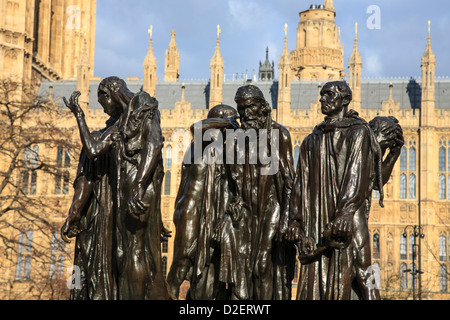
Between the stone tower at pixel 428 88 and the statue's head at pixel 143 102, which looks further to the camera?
the stone tower at pixel 428 88

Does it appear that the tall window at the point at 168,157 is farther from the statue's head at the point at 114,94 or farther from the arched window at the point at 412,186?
the statue's head at the point at 114,94

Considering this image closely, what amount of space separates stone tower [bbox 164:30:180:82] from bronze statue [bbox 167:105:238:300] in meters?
41.2

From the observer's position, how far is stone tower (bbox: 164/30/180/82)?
166ft

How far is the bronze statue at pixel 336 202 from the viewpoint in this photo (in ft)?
24.4

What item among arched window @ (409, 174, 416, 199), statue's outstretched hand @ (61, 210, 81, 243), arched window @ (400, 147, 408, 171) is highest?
arched window @ (400, 147, 408, 171)

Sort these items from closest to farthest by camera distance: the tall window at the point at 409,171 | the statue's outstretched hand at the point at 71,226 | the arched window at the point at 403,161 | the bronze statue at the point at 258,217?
the statue's outstretched hand at the point at 71,226 → the bronze statue at the point at 258,217 → the tall window at the point at 409,171 → the arched window at the point at 403,161

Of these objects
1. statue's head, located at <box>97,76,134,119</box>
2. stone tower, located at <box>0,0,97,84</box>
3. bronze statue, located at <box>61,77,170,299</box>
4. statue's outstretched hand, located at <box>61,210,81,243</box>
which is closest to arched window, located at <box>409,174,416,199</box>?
stone tower, located at <box>0,0,97,84</box>

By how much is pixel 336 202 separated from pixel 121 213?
6.47 ft

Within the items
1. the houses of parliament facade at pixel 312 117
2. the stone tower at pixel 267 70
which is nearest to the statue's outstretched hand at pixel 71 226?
the houses of parliament facade at pixel 312 117

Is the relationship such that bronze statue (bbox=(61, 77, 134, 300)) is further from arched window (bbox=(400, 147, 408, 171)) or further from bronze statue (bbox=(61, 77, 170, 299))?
arched window (bbox=(400, 147, 408, 171))

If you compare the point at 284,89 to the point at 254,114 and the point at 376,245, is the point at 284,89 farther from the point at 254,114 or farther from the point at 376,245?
the point at 254,114

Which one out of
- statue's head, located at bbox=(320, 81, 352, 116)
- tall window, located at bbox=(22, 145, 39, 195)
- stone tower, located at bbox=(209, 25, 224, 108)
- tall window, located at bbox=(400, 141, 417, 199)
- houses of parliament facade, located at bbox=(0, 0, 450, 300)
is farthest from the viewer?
stone tower, located at bbox=(209, 25, 224, 108)

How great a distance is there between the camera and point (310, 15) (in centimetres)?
6381
